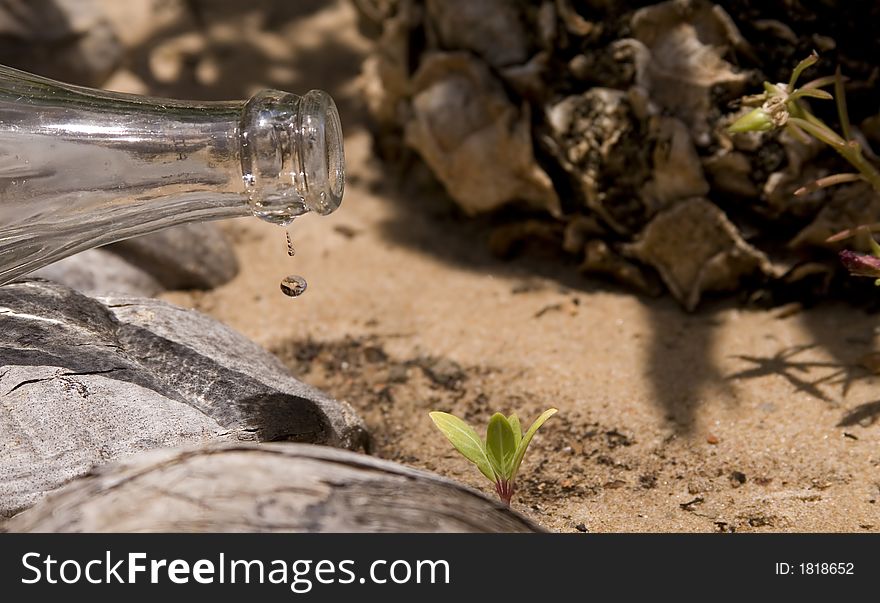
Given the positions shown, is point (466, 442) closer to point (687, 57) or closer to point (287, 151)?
point (287, 151)

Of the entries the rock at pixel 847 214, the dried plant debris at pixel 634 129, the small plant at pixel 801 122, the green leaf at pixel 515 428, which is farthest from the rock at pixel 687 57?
the green leaf at pixel 515 428

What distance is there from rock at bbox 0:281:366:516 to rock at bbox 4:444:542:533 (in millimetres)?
371

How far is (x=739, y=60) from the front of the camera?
8.72ft

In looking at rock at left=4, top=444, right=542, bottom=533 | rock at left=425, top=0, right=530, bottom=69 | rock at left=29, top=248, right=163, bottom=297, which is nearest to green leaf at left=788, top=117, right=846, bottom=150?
rock at left=425, top=0, right=530, bottom=69

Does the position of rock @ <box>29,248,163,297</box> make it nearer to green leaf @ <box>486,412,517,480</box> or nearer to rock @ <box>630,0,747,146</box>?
green leaf @ <box>486,412,517,480</box>

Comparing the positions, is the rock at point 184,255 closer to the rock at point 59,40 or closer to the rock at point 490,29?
the rock at point 490,29

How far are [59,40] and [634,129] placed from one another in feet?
7.90

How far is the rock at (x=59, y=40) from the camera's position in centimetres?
390

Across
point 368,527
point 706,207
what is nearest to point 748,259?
point 706,207

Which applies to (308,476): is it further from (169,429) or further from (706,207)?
(706,207)

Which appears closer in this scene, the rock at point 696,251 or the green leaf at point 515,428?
the green leaf at point 515,428

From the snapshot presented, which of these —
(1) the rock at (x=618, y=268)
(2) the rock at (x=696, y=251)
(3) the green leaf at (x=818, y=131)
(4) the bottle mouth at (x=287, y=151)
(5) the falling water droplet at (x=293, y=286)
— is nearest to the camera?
(4) the bottle mouth at (x=287, y=151)

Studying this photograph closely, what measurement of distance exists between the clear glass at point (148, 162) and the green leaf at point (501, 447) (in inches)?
20.0

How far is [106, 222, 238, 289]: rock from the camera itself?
118 inches
